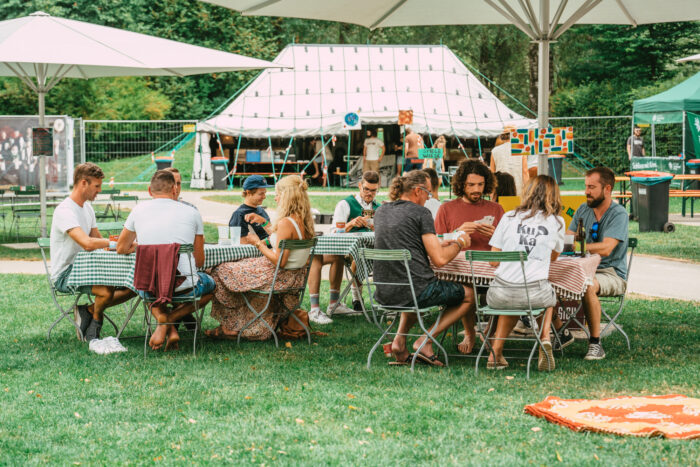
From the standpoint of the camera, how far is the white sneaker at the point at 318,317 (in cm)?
877

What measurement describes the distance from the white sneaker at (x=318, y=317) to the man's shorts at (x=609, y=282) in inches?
101

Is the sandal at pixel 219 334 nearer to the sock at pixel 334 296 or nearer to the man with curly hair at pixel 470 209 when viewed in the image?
the sock at pixel 334 296

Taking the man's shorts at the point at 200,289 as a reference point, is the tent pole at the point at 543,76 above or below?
above

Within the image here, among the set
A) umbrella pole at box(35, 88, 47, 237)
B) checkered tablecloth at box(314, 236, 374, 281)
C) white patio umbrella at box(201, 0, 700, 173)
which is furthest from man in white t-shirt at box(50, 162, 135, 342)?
umbrella pole at box(35, 88, 47, 237)

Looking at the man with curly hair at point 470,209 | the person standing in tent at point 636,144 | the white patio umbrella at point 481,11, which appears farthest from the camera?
the person standing in tent at point 636,144

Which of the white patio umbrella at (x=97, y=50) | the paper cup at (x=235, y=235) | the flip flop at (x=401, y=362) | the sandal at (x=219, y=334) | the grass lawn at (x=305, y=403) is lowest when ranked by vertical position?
the grass lawn at (x=305, y=403)

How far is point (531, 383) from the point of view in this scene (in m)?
6.31

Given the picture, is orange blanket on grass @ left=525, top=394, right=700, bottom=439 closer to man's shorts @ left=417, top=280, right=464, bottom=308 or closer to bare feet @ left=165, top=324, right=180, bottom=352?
man's shorts @ left=417, top=280, right=464, bottom=308

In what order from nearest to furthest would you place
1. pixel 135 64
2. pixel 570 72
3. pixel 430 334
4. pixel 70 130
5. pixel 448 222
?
pixel 430 334 → pixel 448 222 → pixel 135 64 → pixel 70 130 → pixel 570 72

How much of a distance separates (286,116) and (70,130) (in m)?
5.86

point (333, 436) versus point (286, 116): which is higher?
point (286, 116)

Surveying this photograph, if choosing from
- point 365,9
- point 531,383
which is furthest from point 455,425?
point 365,9

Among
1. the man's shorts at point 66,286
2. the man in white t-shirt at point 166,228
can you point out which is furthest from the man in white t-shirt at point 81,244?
the man in white t-shirt at point 166,228

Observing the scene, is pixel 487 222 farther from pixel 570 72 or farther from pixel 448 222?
pixel 570 72
